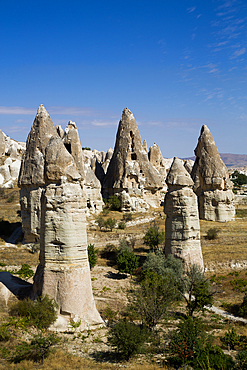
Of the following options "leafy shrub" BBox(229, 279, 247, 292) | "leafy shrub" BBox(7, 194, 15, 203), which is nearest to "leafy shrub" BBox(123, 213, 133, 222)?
"leafy shrub" BBox(7, 194, 15, 203)

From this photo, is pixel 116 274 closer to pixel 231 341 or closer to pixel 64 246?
pixel 64 246

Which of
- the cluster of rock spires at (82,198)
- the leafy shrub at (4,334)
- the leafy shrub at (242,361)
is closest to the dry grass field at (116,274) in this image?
the leafy shrub at (4,334)

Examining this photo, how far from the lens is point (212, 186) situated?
2923 cm

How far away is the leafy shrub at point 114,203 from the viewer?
1272 inches

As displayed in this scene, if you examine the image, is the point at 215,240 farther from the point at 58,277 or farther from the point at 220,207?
the point at 58,277

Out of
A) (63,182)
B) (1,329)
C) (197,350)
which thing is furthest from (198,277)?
(1,329)

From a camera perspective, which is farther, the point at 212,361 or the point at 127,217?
the point at 127,217

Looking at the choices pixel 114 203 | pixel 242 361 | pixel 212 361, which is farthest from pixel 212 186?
pixel 212 361

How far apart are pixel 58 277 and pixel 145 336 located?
3.37 metres

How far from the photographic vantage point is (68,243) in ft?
35.7

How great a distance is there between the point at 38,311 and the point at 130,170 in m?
24.3

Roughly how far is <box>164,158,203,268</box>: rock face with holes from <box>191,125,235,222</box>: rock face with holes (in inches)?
506

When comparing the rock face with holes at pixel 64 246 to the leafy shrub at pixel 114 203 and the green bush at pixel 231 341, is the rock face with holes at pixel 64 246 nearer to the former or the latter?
the green bush at pixel 231 341

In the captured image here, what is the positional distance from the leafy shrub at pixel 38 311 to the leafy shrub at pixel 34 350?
3.38ft
